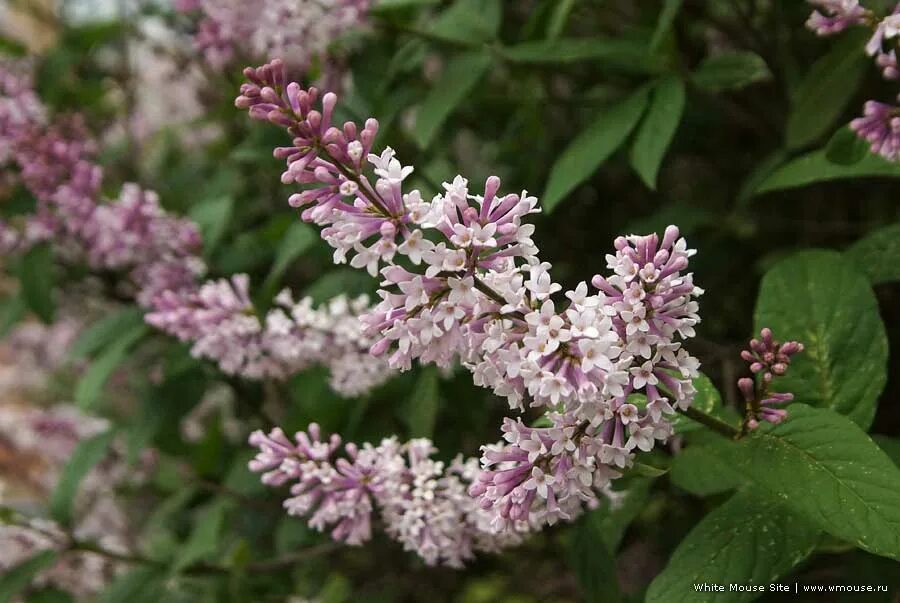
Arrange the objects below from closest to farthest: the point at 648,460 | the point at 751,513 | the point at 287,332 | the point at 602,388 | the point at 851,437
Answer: the point at 602,388, the point at 851,437, the point at 751,513, the point at 648,460, the point at 287,332

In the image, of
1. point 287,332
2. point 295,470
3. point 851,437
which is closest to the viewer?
point 851,437

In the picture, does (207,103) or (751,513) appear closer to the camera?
(751,513)

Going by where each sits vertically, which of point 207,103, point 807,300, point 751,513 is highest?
point 207,103

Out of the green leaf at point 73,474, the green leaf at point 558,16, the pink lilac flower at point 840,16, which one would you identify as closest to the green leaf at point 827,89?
the pink lilac flower at point 840,16

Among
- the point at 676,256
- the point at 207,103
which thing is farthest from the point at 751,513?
the point at 207,103

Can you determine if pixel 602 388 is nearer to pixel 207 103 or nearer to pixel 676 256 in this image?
pixel 676 256

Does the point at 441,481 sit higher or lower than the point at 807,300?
lower

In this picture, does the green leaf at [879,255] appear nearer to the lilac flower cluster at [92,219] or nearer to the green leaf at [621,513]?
the green leaf at [621,513]
